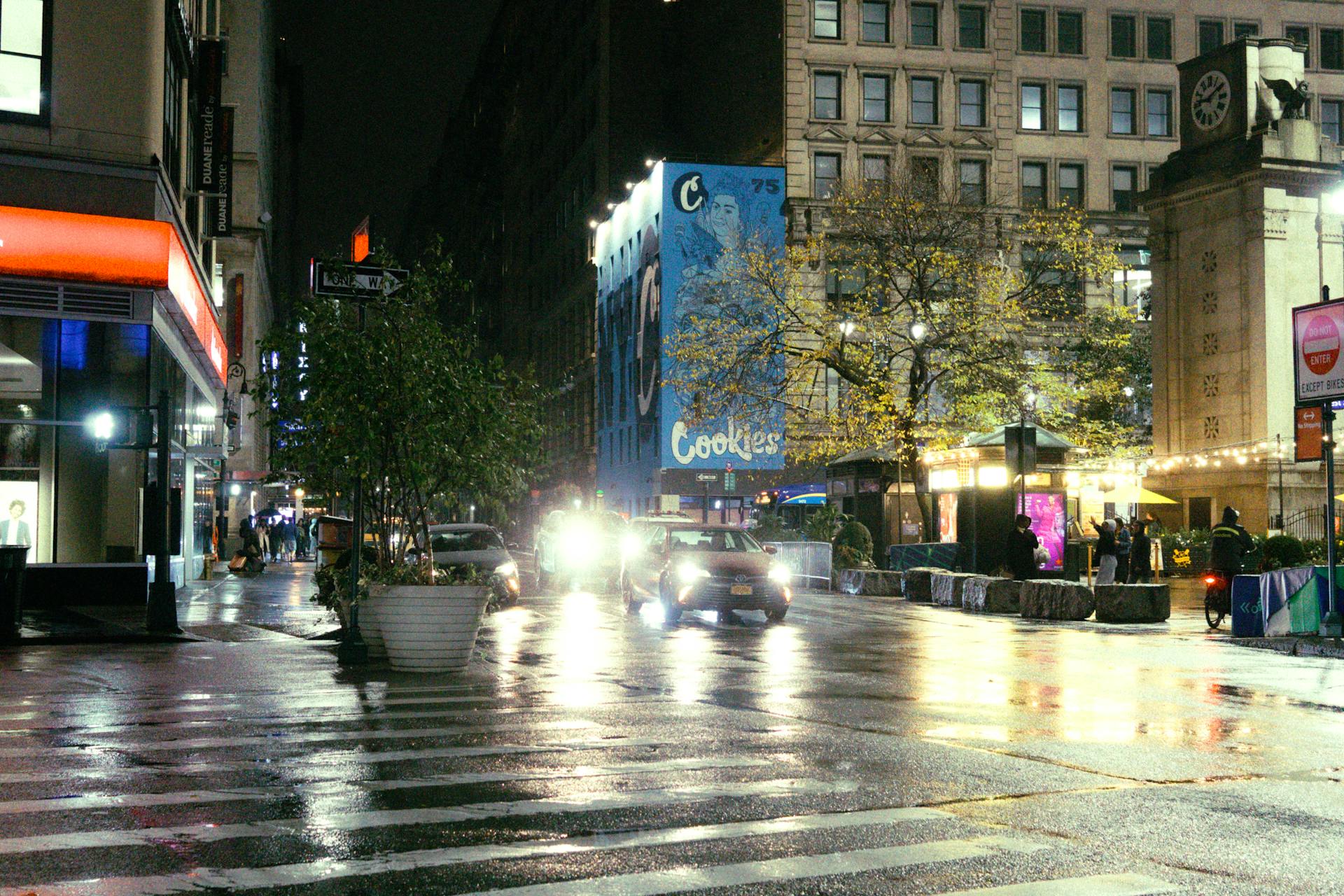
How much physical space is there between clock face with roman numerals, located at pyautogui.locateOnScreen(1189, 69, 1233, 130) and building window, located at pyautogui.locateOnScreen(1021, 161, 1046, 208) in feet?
77.3

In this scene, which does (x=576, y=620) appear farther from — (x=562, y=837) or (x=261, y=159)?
(x=261, y=159)

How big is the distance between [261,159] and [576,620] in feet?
171

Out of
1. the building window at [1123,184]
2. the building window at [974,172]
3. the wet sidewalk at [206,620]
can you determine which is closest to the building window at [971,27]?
the building window at [974,172]

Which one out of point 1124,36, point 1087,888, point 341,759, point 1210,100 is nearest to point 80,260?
point 341,759

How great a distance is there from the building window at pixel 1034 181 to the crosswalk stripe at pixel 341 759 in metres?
59.7

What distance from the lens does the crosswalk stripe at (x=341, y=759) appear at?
870 cm

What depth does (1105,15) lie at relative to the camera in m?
66.6

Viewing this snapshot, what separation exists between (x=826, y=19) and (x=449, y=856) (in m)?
62.0

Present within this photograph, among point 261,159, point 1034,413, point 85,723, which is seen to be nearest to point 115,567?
point 85,723

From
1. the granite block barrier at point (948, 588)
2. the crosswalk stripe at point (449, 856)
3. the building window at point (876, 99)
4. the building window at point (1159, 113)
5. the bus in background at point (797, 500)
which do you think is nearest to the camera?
the crosswalk stripe at point (449, 856)

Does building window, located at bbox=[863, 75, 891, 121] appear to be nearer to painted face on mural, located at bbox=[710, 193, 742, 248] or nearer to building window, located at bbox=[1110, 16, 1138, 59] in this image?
painted face on mural, located at bbox=[710, 193, 742, 248]

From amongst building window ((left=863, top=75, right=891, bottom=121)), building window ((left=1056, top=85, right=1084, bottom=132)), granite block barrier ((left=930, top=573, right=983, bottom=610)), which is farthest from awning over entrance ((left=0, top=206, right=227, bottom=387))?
building window ((left=1056, top=85, right=1084, bottom=132))

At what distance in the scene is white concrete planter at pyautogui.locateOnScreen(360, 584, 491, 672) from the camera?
15180 mm

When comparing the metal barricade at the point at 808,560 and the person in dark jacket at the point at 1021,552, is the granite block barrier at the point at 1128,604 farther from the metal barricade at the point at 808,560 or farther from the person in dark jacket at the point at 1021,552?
the metal barricade at the point at 808,560
